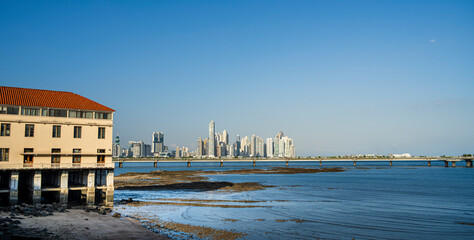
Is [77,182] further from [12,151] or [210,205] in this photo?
[210,205]

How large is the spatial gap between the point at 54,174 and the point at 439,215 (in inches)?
2260

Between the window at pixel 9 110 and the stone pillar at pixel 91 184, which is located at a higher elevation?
the window at pixel 9 110

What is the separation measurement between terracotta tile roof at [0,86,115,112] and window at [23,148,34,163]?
6.07 m

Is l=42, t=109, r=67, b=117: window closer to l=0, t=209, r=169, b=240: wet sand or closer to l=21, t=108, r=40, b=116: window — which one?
l=21, t=108, r=40, b=116: window

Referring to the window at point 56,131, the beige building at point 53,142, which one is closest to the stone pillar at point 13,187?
the beige building at point 53,142

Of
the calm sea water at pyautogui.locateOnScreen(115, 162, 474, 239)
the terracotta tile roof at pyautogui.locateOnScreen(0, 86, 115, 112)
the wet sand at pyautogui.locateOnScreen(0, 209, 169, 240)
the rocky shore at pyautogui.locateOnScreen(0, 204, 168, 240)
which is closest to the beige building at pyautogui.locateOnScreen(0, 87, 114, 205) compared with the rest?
the terracotta tile roof at pyautogui.locateOnScreen(0, 86, 115, 112)

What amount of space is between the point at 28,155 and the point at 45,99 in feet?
27.4

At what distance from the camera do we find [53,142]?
49344mm

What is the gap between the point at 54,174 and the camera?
58.7m

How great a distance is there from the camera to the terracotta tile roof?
48.3 metres

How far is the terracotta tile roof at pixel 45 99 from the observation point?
48.3 meters

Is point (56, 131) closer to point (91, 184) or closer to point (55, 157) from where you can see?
point (55, 157)

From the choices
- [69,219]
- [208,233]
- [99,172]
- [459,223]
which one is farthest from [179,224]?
[459,223]

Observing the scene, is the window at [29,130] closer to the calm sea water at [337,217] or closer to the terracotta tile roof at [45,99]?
the terracotta tile roof at [45,99]
